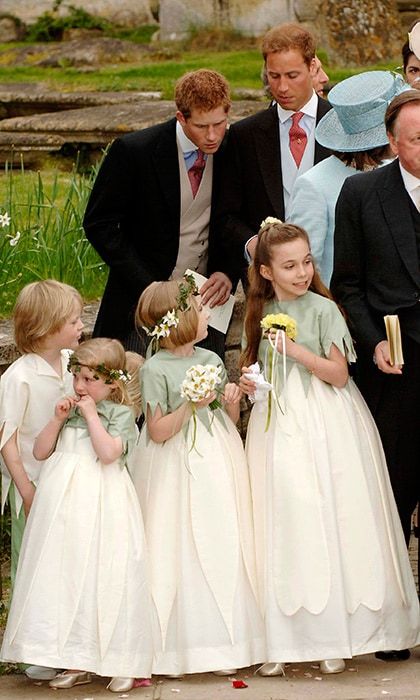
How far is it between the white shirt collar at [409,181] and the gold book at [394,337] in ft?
1.53

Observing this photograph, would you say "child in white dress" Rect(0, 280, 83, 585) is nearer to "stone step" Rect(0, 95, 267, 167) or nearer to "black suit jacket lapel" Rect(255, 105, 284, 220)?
"black suit jacket lapel" Rect(255, 105, 284, 220)

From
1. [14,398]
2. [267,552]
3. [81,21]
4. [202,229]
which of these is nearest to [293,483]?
[267,552]

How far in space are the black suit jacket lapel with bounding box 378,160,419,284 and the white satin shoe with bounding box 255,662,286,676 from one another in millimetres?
1296

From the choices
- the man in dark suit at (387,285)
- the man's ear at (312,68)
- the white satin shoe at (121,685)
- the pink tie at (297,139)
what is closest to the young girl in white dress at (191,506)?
the white satin shoe at (121,685)

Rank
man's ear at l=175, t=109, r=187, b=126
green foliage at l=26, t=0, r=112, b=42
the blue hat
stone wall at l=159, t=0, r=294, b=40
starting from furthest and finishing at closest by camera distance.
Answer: green foliage at l=26, t=0, r=112, b=42 < stone wall at l=159, t=0, r=294, b=40 < man's ear at l=175, t=109, r=187, b=126 < the blue hat

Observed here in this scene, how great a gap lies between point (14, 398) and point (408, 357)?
4.23ft

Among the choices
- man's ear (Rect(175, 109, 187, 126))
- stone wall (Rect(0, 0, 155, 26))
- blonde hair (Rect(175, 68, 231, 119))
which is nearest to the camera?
blonde hair (Rect(175, 68, 231, 119))

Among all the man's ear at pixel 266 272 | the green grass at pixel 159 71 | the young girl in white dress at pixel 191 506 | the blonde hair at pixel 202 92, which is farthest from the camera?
the green grass at pixel 159 71

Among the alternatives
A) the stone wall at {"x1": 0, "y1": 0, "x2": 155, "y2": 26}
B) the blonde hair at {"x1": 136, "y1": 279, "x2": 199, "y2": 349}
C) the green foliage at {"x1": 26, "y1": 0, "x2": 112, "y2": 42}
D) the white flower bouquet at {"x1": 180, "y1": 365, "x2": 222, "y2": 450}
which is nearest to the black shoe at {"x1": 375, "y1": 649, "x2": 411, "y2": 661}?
the white flower bouquet at {"x1": 180, "y1": 365, "x2": 222, "y2": 450}

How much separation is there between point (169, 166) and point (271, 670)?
6.30ft

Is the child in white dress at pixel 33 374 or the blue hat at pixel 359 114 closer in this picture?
the child in white dress at pixel 33 374

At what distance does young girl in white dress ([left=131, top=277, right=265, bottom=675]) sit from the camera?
5297 millimetres

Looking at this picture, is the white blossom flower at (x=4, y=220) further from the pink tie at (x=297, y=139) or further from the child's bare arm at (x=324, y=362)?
the child's bare arm at (x=324, y=362)

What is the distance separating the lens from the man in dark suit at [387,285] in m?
5.47
